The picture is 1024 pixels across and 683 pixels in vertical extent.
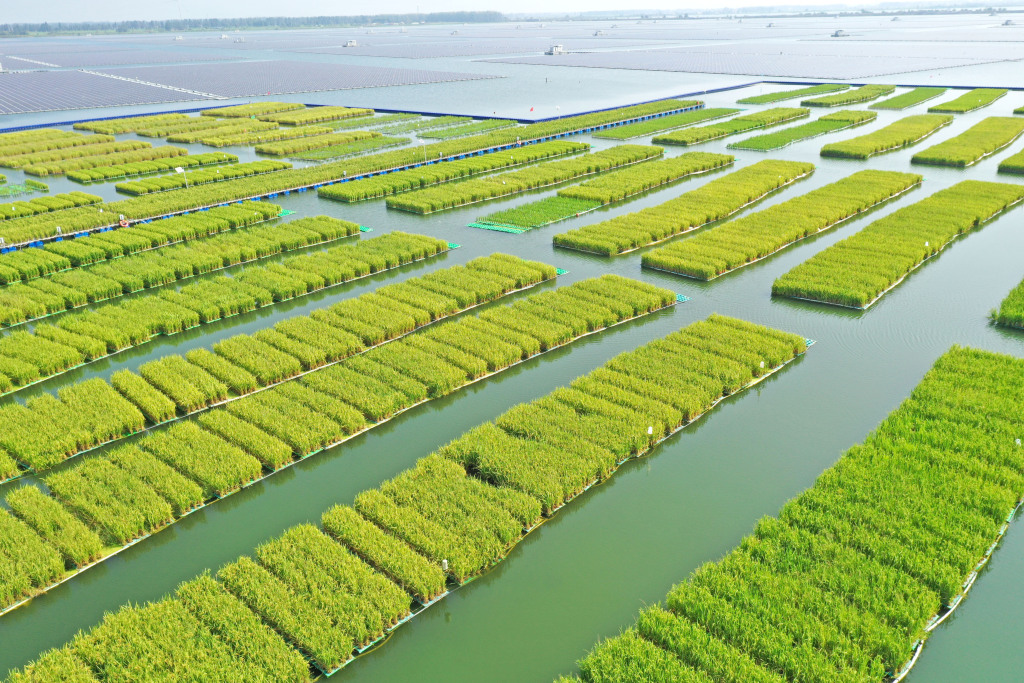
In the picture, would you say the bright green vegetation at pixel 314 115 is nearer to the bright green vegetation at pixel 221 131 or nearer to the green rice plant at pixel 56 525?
the bright green vegetation at pixel 221 131

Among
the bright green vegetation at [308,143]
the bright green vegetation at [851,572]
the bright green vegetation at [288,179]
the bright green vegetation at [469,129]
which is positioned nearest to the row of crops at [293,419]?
the bright green vegetation at [851,572]

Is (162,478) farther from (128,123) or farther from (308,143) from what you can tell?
(128,123)

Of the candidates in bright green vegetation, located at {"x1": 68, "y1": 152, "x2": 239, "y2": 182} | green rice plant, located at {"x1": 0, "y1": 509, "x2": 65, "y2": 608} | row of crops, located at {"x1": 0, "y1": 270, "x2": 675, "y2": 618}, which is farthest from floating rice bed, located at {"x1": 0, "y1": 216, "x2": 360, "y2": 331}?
bright green vegetation, located at {"x1": 68, "y1": 152, "x2": 239, "y2": 182}

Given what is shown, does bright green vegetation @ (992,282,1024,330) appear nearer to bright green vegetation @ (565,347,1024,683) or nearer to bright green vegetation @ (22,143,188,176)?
bright green vegetation @ (565,347,1024,683)

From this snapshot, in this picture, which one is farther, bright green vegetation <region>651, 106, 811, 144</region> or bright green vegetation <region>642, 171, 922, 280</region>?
bright green vegetation <region>651, 106, 811, 144</region>

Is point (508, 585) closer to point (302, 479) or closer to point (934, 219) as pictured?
point (302, 479)

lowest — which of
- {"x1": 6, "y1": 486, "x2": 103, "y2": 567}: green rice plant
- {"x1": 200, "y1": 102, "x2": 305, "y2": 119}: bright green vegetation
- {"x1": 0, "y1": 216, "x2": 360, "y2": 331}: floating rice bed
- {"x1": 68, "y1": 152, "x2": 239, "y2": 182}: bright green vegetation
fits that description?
{"x1": 6, "y1": 486, "x2": 103, "y2": 567}: green rice plant
